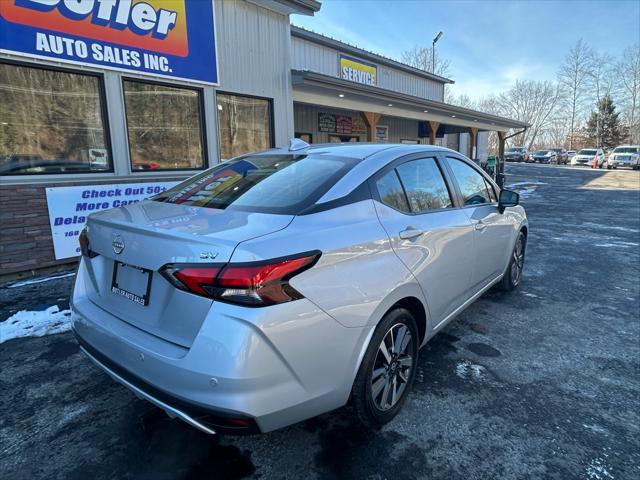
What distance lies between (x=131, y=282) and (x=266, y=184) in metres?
0.93

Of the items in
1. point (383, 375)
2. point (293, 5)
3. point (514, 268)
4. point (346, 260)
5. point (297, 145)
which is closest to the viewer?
point (346, 260)

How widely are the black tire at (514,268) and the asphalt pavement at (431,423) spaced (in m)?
0.56

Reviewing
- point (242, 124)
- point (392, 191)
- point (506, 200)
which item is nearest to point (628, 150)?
point (242, 124)

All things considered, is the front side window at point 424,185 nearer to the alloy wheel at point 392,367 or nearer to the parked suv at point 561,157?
the alloy wheel at point 392,367

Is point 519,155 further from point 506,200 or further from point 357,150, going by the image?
point 357,150

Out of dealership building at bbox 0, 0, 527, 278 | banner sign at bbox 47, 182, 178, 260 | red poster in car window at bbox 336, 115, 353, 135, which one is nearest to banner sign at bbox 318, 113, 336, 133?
red poster in car window at bbox 336, 115, 353, 135

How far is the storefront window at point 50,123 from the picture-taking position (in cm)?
518

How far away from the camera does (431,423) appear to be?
2377mm

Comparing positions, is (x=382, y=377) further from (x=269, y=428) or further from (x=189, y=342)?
(x=189, y=342)

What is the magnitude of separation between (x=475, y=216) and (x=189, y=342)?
8.24ft

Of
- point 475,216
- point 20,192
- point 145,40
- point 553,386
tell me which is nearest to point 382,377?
point 553,386

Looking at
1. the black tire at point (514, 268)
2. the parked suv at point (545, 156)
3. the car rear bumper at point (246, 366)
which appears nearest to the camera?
the car rear bumper at point (246, 366)

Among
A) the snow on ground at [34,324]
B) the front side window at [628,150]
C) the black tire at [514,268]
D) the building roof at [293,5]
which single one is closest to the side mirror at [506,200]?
the black tire at [514,268]

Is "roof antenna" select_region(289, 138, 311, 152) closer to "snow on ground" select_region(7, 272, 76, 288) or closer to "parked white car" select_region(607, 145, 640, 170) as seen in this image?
"snow on ground" select_region(7, 272, 76, 288)
